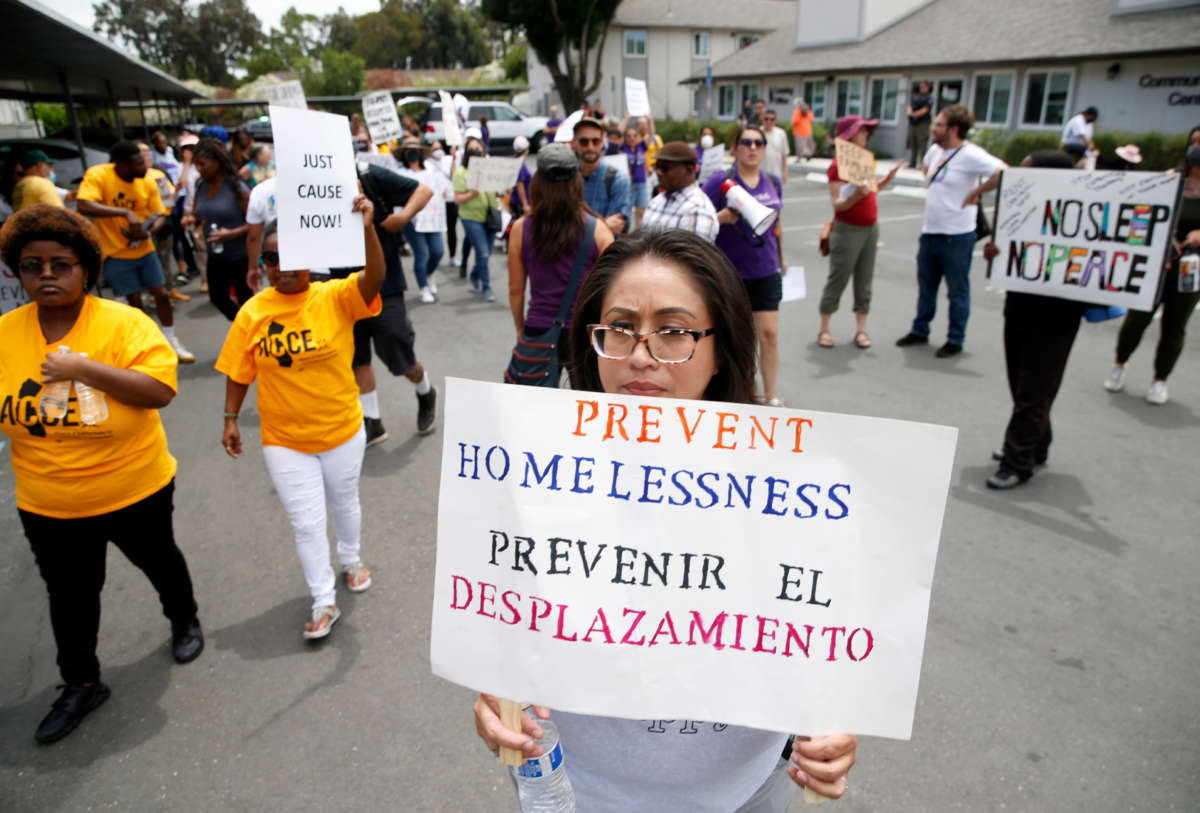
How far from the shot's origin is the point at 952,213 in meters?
6.56

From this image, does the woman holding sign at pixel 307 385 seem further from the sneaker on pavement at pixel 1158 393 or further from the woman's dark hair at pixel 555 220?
the sneaker on pavement at pixel 1158 393

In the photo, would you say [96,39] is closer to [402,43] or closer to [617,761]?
[617,761]

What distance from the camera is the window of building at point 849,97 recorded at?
1144 inches

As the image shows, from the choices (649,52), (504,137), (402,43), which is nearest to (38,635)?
(504,137)

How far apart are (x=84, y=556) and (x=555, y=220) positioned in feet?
8.70

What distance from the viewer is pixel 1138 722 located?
278 centimetres

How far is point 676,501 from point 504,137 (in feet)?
95.1

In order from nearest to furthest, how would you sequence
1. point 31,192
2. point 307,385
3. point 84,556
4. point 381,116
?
point 84,556 < point 307,385 < point 31,192 < point 381,116

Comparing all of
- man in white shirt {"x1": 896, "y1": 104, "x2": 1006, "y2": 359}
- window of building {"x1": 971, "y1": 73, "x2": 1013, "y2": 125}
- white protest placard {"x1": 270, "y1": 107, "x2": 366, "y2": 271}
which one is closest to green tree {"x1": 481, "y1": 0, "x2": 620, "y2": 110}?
window of building {"x1": 971, "y1": 73, "x2": 1013, "y2": 125}

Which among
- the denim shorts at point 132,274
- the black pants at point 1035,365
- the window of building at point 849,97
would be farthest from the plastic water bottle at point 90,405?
the window of building at point 849,97

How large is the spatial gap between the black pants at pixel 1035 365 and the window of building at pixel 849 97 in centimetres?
2749

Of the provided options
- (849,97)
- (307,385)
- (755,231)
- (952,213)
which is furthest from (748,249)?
(849,97)

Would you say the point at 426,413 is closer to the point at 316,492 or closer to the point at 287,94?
the point at 316,492

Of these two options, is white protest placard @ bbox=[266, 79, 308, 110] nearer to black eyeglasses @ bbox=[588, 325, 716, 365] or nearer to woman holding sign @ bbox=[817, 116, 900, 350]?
woman holding sign @ bbox=[817, 116, 900, 350]
